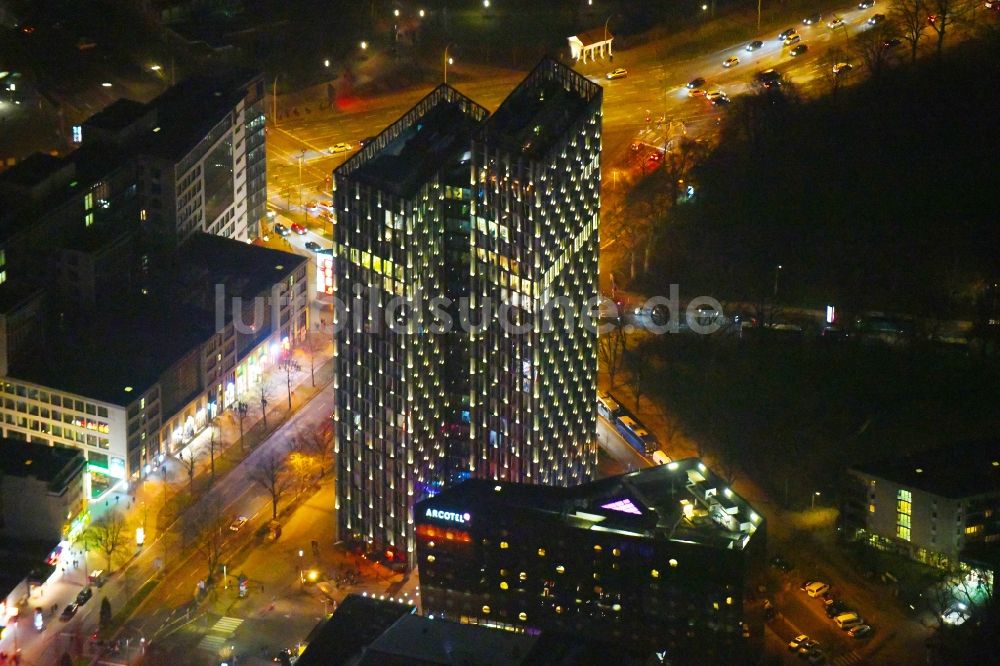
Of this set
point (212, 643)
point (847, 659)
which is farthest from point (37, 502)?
point (847, 659)

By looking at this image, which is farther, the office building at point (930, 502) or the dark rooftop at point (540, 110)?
the office building at point (930, 502)

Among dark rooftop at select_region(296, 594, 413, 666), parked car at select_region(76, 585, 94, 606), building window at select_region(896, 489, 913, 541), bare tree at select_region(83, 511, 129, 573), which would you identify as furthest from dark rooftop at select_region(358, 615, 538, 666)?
building window at select_region(896, 489, 913, 541)

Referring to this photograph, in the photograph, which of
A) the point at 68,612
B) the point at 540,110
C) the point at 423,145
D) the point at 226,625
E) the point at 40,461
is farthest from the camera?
the point at 40,461

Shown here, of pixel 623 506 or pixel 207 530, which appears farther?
pixel 207 530

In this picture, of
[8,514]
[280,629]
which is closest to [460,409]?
[280,629]

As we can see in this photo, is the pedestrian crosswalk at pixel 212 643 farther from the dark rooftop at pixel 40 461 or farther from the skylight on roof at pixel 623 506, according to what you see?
the skylight on roof at pixel 623 506

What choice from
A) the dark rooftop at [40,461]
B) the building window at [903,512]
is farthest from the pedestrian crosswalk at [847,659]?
the dark rooftop at [40,461]

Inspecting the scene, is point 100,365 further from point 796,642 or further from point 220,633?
point 796,642
